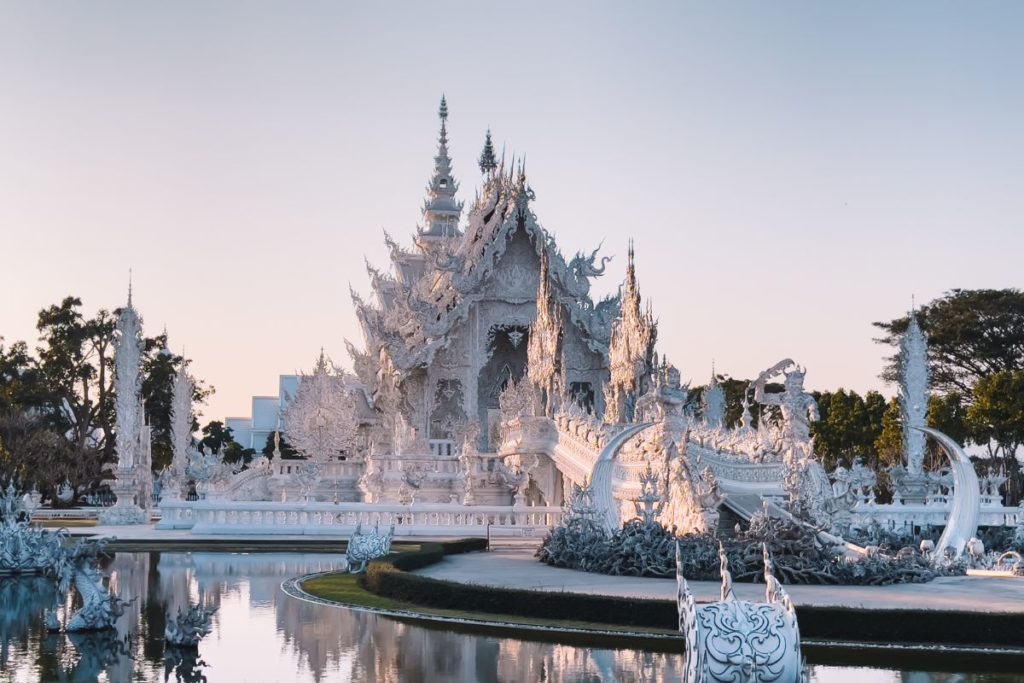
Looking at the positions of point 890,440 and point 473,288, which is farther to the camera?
point 890,440

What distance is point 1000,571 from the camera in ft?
65.0

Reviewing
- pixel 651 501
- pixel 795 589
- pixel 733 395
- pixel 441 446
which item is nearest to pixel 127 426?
pixel 441 446

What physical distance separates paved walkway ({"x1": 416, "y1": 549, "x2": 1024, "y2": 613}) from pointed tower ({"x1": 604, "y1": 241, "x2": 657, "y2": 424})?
1230cm

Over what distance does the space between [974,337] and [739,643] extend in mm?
47032

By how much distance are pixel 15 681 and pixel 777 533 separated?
33.8 ft

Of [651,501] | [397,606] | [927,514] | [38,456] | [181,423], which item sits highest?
[181,423]

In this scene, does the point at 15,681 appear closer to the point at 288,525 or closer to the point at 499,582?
the point at 499,582

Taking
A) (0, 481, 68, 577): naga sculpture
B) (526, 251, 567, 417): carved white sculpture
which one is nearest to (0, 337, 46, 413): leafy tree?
(526, 251, 567, 417): carved white sculpture

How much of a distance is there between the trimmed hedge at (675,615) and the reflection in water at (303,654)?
99 centimetres

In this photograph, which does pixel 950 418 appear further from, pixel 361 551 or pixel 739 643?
pixel 739 643

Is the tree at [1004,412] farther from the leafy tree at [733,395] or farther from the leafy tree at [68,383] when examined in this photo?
the leafy tree at [68,383]

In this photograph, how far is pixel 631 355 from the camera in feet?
108

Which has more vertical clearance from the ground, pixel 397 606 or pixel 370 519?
pixel 370 519

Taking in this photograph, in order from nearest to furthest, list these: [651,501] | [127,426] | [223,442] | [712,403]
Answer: [651,501]
[127,426]
[712,403]
[223,442]
